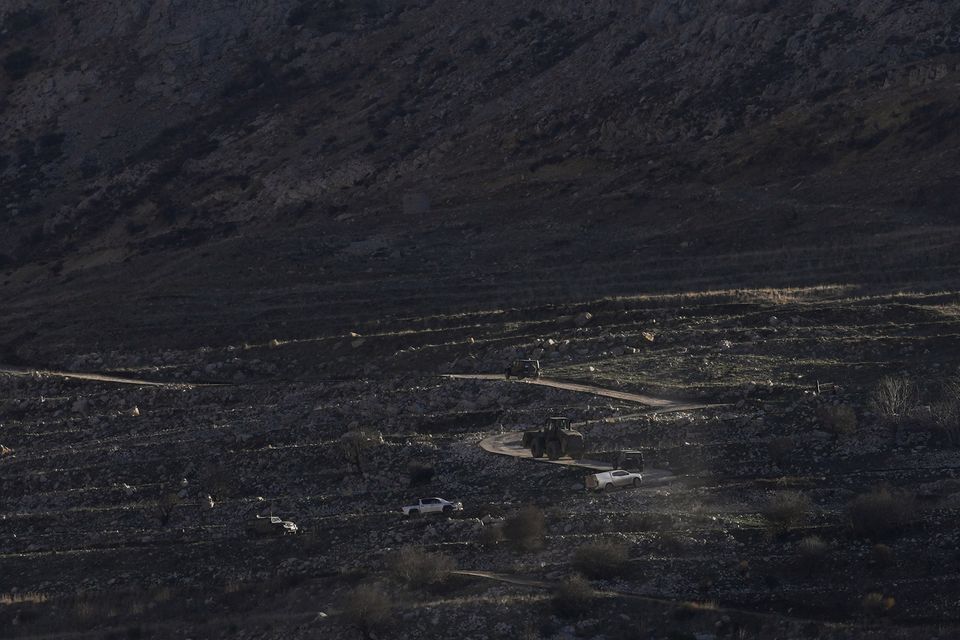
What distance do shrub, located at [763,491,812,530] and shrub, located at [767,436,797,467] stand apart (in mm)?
2824

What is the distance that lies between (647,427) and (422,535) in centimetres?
657

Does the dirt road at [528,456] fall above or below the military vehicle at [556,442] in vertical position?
below

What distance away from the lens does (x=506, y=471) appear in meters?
30.6

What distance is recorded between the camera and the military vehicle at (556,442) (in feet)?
101

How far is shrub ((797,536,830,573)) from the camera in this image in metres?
24.4

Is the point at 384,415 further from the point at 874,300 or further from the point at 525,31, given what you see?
the point at 525,31

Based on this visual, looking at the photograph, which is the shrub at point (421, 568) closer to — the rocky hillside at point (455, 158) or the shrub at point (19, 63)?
the rocky hillside at point (455, 158)

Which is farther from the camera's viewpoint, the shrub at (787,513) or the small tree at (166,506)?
the small tree at (166,506)

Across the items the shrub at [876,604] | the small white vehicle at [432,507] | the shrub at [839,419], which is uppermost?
the shrub at [839,419]

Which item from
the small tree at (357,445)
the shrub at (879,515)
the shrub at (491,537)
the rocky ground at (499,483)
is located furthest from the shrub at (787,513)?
the small tree at (357,445)

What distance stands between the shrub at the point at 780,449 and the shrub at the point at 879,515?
3748mm

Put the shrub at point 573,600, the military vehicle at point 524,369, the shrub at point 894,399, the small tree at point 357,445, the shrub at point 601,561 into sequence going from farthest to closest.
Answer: the military vehicle at point 524,369
the small tree at point 357,445
the shrub at point 894,399
the shrub at point 601,561
the shrub at point 573,600

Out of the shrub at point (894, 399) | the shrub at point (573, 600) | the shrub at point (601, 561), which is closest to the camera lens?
the shrub at point (573, 600)

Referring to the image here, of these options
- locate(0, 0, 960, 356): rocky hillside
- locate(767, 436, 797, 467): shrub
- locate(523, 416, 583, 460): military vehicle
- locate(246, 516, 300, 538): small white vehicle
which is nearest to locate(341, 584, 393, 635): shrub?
locate(246, 516, 300, 538): small white vehicle
